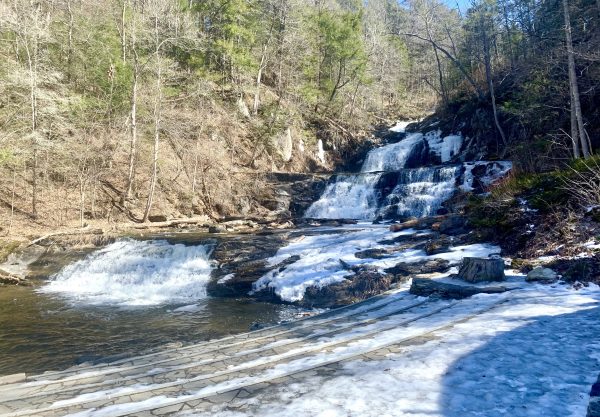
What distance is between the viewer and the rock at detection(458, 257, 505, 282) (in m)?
7.47

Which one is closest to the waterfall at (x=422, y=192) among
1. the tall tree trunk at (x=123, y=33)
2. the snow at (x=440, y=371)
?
the snow at (x=440, y=371)

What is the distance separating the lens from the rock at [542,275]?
7199 mm

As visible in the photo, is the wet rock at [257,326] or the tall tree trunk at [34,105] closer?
the wet rock at [257,326]

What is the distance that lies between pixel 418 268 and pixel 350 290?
1587 millimetres

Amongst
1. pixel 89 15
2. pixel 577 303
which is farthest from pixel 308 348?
pixel 89 15

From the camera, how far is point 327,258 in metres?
11.8

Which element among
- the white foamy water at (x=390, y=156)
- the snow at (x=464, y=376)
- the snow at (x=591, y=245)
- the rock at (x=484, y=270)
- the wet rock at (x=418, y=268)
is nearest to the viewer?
the snow at (x=464, y=376)

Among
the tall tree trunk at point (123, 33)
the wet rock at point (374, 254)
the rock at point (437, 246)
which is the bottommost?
the wet rock at point (374, 254)

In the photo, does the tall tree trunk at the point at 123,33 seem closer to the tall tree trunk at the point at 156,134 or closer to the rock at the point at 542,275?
the tall tree trunk at the point at 156,134

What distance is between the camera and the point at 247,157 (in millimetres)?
28266

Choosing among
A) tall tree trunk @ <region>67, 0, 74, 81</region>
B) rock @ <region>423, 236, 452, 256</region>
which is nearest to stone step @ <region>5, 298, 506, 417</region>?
rock @ <region>423, 236, 452, 256</region>

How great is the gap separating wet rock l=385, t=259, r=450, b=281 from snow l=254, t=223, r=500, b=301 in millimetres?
256

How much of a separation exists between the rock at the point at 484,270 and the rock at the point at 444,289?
59cm

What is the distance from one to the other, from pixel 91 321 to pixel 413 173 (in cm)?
1619
